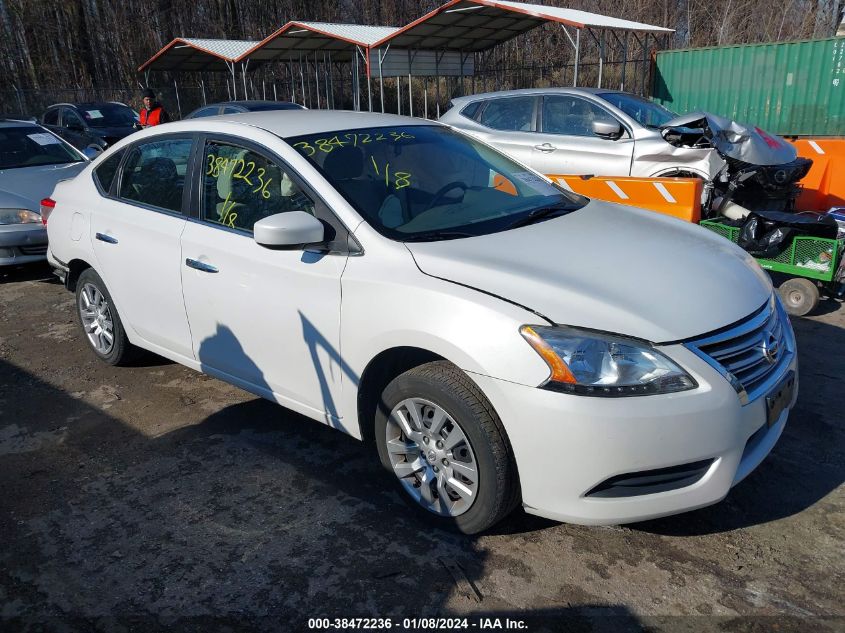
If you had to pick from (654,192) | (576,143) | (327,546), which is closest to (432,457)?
(327,546)

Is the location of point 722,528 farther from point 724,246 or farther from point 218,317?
point 218,317

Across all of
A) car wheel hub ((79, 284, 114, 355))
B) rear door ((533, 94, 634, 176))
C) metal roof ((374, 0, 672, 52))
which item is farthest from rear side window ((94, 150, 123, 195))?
metal roof ((374, 0, 672, 52))

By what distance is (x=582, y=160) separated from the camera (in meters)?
8.02

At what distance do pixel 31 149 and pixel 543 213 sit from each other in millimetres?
7662

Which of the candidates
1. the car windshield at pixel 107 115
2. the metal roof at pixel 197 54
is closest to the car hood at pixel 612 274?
the car windshield at pixel 107 115

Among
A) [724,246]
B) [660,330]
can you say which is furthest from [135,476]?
[724,246]

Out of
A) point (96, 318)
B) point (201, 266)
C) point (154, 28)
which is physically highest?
point (154, 28)

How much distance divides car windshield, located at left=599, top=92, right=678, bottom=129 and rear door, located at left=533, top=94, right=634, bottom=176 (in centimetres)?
24

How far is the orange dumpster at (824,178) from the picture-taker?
7328mm

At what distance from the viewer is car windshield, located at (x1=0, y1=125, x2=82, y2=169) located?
843cm

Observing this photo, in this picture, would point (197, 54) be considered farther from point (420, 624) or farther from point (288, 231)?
point (420, 624)

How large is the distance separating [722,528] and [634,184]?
427cm

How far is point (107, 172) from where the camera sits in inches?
186

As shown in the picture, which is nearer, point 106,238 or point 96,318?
point 106,238
